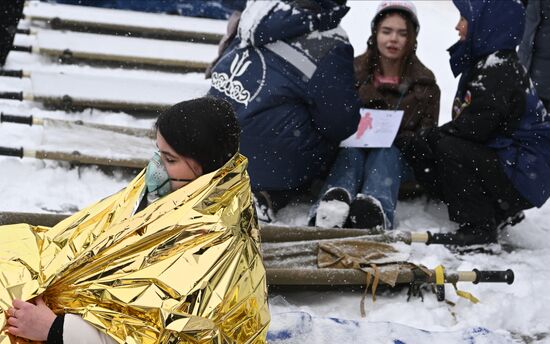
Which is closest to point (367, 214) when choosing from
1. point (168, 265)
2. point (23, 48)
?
point (168, 265)

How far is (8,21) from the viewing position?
571 cm

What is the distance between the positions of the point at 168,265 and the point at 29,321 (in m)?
0.40

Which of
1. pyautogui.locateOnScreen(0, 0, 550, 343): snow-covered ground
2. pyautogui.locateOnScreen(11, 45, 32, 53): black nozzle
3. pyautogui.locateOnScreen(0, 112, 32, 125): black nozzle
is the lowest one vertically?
pyautogui.locateOnScreen(0, 0, 550, 343): snow-covered ground

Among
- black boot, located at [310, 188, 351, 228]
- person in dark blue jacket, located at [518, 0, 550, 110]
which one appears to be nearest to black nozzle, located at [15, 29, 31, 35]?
black boot, located at [310, 188, 351, 228]

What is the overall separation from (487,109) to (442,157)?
14.5 inches

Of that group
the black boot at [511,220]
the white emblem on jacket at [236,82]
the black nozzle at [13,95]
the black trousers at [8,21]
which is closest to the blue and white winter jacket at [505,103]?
the black boot at [511,220]

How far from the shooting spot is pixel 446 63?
Answer: 7668 millimetres

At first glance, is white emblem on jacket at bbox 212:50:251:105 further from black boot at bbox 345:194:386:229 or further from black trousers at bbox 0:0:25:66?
black trousers at bbox 0:0:25:66

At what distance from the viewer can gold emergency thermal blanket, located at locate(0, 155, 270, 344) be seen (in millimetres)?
2105

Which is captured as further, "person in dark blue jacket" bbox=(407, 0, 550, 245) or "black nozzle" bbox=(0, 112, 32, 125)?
"black nozzle" bbox=(0, 112, 32, 125)

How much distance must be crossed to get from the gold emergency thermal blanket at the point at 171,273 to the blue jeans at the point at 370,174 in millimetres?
1791

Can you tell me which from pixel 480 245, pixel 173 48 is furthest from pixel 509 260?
pixel 173 48

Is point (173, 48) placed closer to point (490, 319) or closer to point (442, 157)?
point (442, 157)

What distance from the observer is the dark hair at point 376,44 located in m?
4.64
